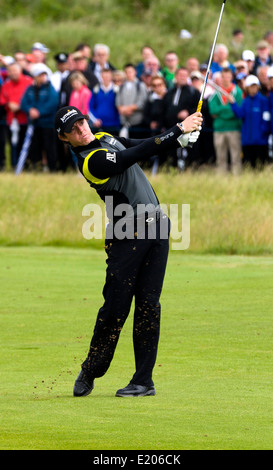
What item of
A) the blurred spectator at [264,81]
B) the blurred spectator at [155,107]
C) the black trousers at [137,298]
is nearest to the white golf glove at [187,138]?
the black trousers at [137,298]

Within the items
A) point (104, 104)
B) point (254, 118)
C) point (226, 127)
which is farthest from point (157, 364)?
point (104, 104)

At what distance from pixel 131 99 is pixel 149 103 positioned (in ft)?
1.34

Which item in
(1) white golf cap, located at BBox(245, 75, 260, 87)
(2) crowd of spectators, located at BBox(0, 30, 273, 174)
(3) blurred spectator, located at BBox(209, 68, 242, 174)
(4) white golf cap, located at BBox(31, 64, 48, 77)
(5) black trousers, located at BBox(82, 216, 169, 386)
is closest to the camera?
(5) black trousers, located at BBox(82, 216, 169, 386)

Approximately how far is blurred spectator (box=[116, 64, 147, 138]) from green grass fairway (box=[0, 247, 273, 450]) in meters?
6.06

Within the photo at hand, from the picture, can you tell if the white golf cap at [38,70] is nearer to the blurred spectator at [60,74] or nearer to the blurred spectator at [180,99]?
the blurred spectator at [60,74]

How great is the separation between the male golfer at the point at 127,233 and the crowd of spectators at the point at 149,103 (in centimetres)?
1295

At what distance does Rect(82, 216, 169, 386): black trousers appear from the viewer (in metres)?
7.81

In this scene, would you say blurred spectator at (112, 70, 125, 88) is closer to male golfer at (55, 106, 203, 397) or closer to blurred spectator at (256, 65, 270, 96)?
blurred spectator at (256, 65, 270, 96)

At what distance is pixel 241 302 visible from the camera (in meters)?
13.0

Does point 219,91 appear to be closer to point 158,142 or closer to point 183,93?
point 183,93

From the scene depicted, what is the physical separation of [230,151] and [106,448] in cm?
1594

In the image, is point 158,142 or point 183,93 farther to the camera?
point 183,93

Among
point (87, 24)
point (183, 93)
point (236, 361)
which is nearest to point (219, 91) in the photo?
point (183, 93)

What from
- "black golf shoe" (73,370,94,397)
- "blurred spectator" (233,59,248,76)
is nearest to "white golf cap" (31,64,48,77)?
"blurred spectator" (233,59,248,76)
